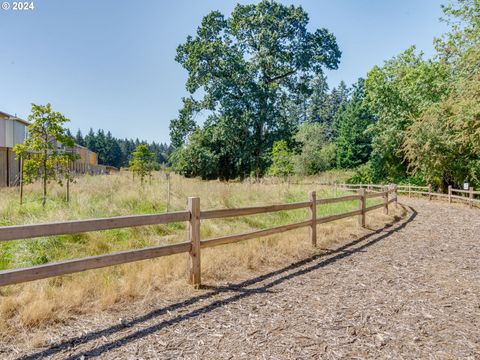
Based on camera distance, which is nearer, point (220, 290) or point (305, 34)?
point (220, 290)

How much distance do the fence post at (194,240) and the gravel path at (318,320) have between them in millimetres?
324

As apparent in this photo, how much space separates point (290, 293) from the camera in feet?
15.3

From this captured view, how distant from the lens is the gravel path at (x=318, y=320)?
10.2 feet

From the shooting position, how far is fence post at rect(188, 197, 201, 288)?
4715 millimetres

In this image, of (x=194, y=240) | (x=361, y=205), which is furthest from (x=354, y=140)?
(x=194, y=240)

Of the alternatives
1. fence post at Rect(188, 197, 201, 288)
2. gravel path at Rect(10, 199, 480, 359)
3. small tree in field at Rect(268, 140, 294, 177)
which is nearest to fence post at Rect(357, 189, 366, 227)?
gravel path at Rect(10, 199, 480, 359)

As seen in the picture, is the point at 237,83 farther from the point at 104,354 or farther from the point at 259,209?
the point at 104,354

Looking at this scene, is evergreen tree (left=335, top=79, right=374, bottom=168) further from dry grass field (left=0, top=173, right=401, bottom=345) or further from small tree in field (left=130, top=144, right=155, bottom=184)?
dry grass field (left=0, top=173, right=401, bottom=345)

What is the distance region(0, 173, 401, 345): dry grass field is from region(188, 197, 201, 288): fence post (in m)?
0.18

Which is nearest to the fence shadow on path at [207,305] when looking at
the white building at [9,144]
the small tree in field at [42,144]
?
the small tree in field at [42,144]

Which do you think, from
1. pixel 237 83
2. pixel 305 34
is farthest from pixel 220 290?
pixel 305 34

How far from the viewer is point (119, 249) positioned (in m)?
6.55

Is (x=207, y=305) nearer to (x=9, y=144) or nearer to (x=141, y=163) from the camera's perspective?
(x=141, y=163)

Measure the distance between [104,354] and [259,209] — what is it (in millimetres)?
3523
